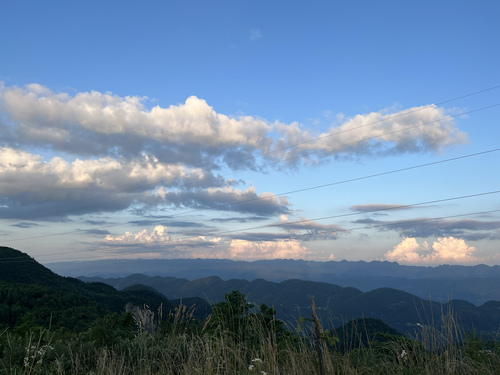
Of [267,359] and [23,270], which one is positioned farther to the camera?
[23,270]

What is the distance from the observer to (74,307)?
85438 millimetres

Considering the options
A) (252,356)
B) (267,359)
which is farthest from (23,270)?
(267,359)

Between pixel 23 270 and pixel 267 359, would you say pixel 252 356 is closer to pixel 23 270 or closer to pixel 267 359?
pixel 267 359

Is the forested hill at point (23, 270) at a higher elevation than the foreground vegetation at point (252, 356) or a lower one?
lower

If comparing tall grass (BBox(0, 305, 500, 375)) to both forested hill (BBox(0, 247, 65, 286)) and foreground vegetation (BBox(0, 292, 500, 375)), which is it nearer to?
foreground vegetation (BBox(0, 292, 500, 375))

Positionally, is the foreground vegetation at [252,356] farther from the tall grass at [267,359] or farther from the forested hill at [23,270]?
the forested hill at [23,270]

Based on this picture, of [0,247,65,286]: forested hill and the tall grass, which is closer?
the tall grass

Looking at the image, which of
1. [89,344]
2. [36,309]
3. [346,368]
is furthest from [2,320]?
[346,368]

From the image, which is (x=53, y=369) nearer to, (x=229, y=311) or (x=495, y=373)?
(x=229, y=311)

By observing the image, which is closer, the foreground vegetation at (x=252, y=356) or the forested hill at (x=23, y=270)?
the foreground vegetation at (x=252, y=356)

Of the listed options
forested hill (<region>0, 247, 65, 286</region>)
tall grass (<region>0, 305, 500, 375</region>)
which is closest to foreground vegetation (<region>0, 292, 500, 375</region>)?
tall grass (<region>0, 305, 500, 375</region>)

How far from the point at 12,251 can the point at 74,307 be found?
11793cm

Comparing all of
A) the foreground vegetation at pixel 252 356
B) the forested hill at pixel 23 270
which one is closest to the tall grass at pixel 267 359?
the foreground vegetation at pixel 252 356

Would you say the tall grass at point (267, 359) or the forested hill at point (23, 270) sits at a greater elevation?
the tall grass at point (267, 359)
